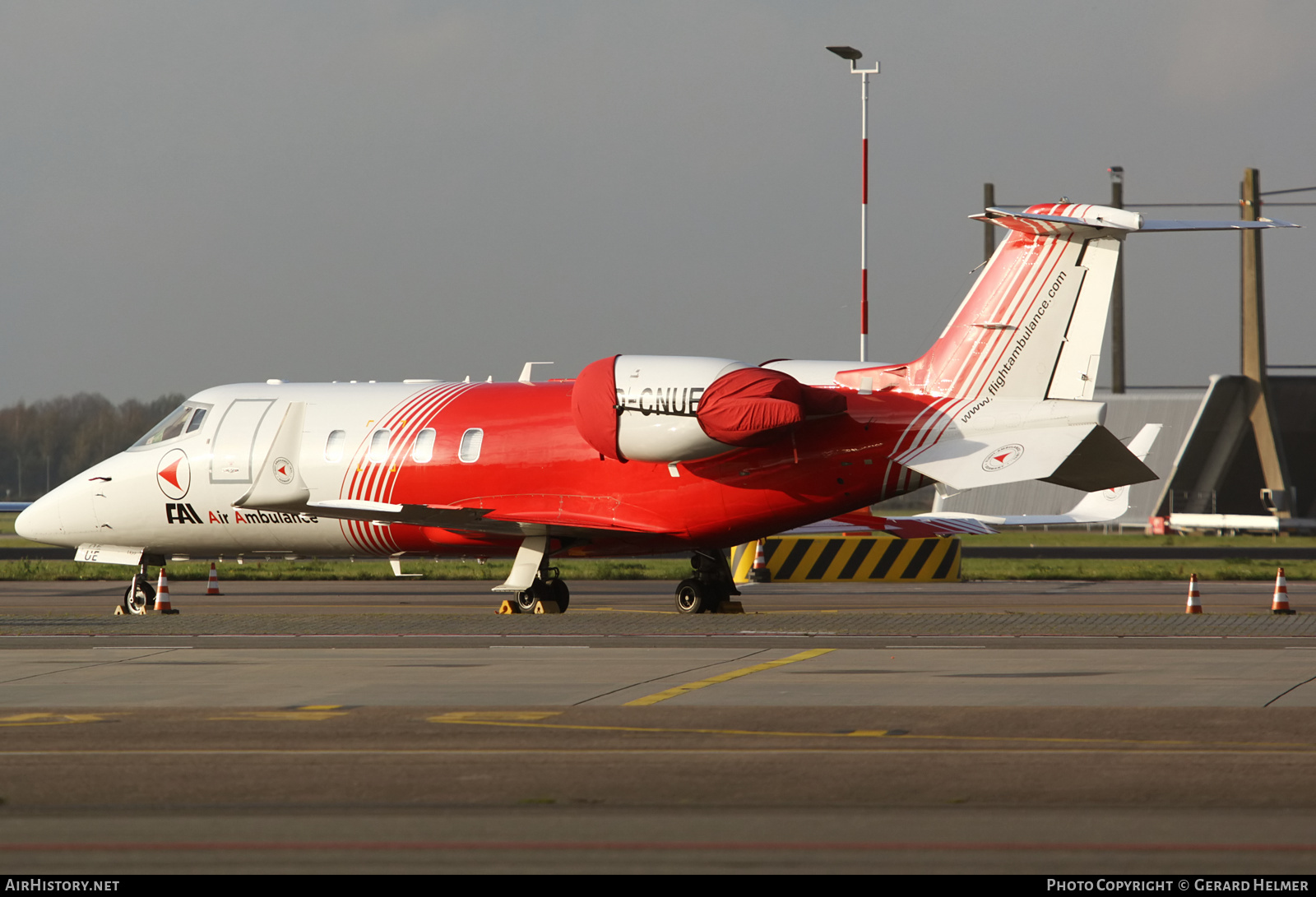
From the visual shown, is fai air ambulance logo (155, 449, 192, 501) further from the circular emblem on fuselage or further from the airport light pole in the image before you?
the airport light pole

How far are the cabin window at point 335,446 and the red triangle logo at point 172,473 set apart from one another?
3.11 m

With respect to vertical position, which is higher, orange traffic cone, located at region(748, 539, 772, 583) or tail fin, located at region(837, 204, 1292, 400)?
tail fin, located at region(837, 204, 1292, 400)

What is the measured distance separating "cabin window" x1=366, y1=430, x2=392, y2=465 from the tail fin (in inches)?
354

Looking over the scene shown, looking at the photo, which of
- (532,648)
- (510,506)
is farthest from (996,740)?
(510,506)

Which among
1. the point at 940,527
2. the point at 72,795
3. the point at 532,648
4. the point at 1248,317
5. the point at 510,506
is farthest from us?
the point at 1248,317

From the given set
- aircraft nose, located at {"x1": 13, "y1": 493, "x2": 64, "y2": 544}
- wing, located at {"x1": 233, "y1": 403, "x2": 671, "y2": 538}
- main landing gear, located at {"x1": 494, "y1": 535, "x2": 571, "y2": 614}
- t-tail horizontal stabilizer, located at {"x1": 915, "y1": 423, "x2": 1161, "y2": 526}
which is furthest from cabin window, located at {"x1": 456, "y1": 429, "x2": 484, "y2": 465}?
t-tail horizontal stabilizer, located at {"x1": 915, "y1": 423, "x2": 1161, "y2": 526}

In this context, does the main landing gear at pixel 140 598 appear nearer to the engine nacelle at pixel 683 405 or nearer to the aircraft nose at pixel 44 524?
the aircraft nose at pixel 44 524

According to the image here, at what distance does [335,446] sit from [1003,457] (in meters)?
11.1

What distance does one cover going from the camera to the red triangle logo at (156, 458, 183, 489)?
2578 centimetres

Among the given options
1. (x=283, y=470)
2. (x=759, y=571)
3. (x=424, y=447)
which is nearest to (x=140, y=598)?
(x=283, y=470)

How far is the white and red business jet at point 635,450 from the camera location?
20703 mm

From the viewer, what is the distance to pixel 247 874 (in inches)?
271
